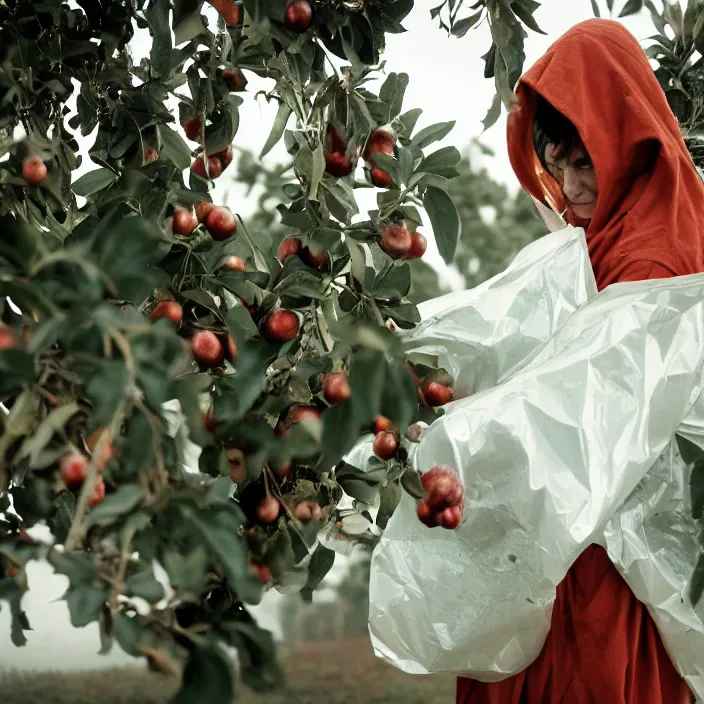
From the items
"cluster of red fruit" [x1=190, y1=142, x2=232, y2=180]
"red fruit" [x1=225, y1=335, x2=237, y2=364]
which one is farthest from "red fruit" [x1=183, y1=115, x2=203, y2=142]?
"red fruit" [x1=225, y1=335, x2=237, y2=364]

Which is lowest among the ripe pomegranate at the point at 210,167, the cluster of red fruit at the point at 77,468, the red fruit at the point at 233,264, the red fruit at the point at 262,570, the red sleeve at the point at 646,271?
the red fruit at the point at 262,570

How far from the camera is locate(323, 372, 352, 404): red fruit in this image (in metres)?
0.61

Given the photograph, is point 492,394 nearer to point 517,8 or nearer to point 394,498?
point 394,498

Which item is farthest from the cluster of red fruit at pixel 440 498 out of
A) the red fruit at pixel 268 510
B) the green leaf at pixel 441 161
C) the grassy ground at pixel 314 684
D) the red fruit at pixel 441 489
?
the grassy ground at pixel 314 684

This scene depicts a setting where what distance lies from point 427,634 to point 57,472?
53 centimetres

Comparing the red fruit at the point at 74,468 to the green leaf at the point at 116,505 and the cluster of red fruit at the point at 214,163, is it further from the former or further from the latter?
the cluster of red fruit at the point at 214,163

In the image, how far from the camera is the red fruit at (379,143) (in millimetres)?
744

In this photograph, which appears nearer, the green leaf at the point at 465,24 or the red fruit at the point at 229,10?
the red fruit at the point at 229,10

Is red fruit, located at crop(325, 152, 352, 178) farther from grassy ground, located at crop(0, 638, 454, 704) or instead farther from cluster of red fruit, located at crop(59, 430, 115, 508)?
grassy ground, located at crop(0, 638, 454, 704)

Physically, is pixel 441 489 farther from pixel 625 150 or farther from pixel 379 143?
pixel 625 150

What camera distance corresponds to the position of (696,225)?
1.02 meters

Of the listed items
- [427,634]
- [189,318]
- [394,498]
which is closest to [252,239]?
[189,318]

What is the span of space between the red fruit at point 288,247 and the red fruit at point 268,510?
0.57 ft

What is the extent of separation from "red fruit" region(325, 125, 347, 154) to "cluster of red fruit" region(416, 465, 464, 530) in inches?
10.5
